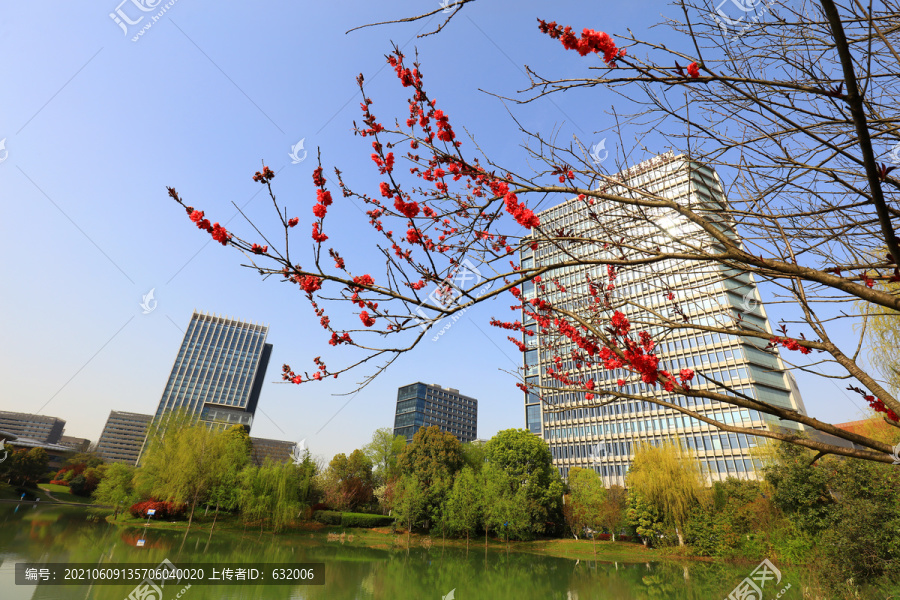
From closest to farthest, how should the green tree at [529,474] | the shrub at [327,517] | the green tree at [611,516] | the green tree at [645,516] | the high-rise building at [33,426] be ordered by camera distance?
the green tree at [645,516] < the green tree at [611,516] < the green tree at [529,474] < the shrub at [327,517] < the high-rise building at [33,426]

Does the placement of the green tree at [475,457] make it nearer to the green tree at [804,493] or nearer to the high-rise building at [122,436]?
the green tree at [804,493]

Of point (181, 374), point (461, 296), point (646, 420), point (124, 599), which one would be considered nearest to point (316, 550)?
point (124, 599)

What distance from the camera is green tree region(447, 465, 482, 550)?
24391 mm

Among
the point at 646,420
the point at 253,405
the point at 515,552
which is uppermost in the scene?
the point at 253,405

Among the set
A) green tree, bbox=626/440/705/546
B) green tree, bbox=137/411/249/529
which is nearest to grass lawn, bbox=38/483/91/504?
green tree, bbox=137/411/249/529

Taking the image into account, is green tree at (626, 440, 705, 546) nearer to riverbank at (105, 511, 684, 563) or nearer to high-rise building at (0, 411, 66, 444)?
riverbank at (105, 511, 684, 563)

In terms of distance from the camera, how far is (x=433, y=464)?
27.7m

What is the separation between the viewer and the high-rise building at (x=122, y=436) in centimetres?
10912

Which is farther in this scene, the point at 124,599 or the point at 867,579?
the point at 124,599

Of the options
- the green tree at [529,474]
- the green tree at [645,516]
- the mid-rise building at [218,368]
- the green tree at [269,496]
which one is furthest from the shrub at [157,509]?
the mid-rise building at [218,368]

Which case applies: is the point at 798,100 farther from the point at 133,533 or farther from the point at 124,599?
the point at 133,533

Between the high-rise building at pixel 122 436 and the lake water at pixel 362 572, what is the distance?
117 metres

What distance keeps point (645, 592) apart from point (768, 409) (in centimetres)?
1296

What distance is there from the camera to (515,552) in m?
23.4
